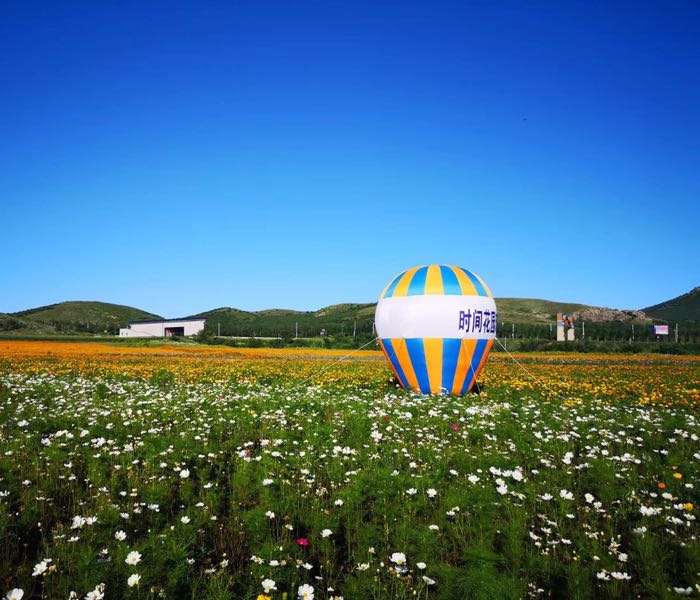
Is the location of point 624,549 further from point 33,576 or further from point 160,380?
point 160,380

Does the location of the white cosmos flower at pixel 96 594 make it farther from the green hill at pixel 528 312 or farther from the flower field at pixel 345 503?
the green hill at pixel 528 312

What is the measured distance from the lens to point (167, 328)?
405ft

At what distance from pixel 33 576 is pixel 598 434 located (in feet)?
30.7

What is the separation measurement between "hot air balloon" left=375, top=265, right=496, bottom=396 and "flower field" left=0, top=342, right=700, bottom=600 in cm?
403

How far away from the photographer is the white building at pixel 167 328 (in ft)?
396

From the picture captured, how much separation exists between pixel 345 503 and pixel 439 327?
9.67m

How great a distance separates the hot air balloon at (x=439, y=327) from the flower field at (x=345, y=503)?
4.03 metres

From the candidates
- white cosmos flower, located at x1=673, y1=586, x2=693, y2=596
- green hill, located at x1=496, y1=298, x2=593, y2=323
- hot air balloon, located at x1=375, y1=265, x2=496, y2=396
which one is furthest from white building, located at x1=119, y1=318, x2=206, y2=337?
white cosmos flower, located at x1=673, y1=586, x2=693, y2=596

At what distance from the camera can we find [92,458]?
23.8 ft

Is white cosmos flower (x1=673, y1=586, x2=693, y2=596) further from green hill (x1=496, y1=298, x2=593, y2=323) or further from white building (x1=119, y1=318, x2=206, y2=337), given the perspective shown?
green hill (x1=496, y1=298, x2=593, y2=323)

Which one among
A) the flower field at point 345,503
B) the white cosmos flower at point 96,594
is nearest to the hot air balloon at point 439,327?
the flower field at point 345,503

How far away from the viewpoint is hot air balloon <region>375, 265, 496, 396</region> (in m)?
14.9

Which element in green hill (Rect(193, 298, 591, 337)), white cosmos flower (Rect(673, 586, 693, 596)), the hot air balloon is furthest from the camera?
green hill (Rect(193, 298, 591, 337))

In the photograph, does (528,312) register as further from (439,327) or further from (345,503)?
(345,503)
